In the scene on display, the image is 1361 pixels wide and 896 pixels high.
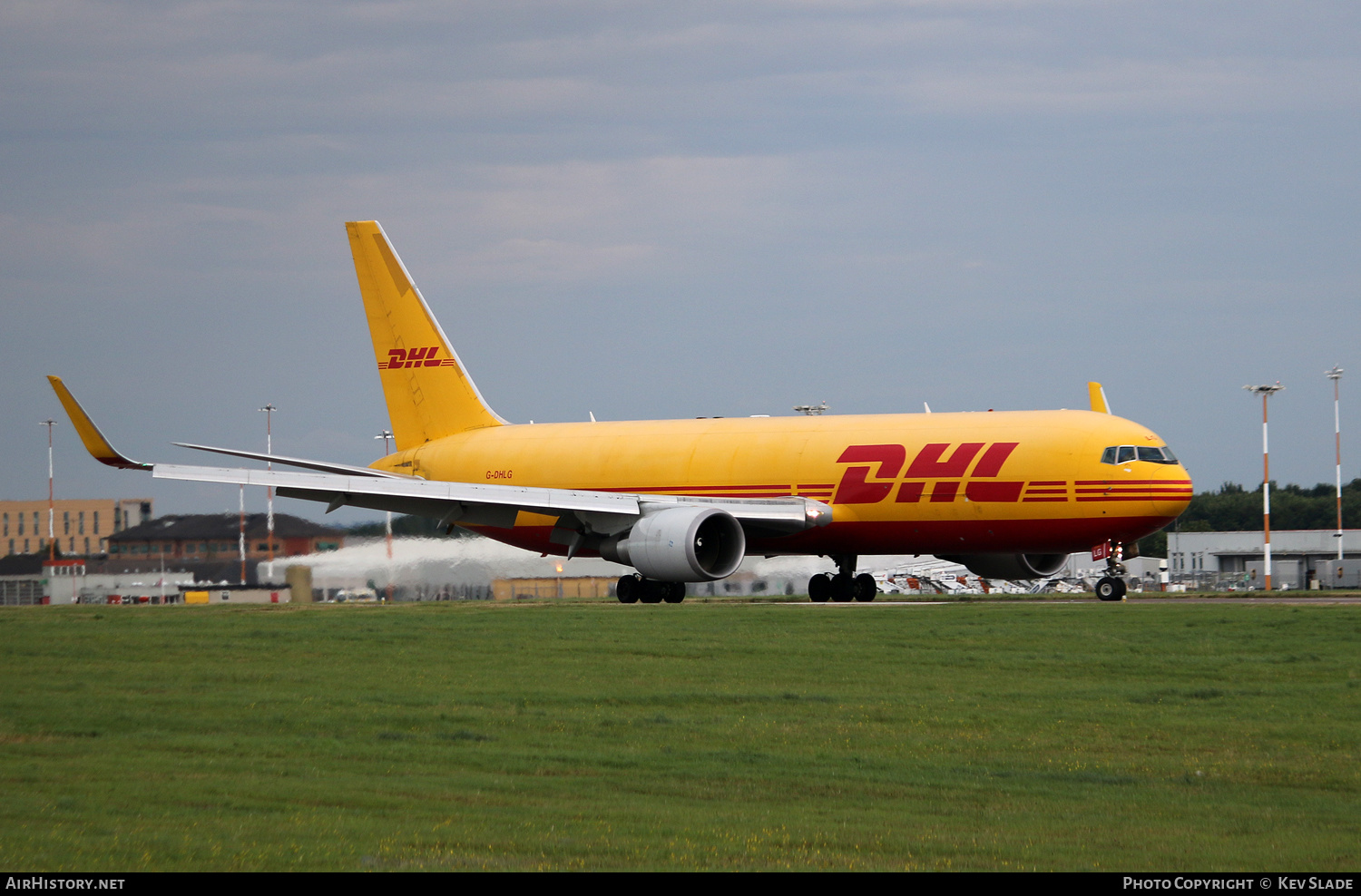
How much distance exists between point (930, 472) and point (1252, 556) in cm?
4992

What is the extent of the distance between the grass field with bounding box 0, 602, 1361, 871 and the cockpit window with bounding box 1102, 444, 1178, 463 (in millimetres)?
8244

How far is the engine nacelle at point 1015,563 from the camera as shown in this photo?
121 feet

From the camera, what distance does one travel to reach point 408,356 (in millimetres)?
44844

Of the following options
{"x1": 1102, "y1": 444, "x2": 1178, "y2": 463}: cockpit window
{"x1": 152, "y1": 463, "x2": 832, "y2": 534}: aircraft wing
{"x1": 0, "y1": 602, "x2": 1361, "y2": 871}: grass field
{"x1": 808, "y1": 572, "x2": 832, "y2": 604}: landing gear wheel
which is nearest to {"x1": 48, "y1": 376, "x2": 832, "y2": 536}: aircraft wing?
{"x1": 152, "y1": 463, "x2": 832, "y2": 534}: aircraft wing

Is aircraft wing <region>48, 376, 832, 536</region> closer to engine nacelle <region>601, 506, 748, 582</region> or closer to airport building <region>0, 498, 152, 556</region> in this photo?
engine nacelle <region>601, 506, 748, 582</region>

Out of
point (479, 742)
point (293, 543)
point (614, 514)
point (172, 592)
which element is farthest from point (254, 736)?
point (172, 592)

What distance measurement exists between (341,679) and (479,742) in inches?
197

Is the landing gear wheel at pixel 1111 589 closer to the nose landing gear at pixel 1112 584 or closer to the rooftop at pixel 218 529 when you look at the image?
the nose landing gear at pixel 1112 584

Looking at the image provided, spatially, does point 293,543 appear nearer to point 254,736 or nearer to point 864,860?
point 254,736

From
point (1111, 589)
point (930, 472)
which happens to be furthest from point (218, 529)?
point (1111, 589)

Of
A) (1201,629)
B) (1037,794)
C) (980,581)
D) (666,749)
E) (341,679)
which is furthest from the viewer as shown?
(980,581)

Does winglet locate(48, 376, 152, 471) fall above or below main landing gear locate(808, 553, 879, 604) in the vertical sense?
above

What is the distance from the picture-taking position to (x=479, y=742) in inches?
554

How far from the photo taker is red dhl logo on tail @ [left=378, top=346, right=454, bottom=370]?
1753 inches
